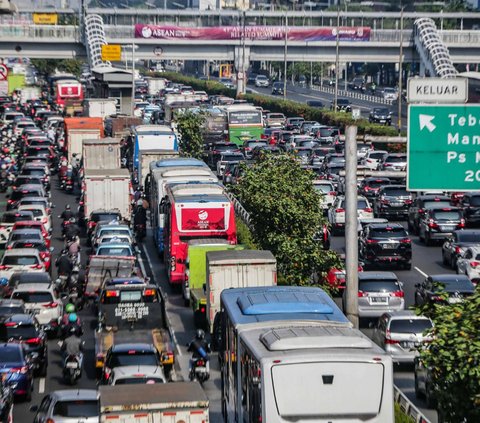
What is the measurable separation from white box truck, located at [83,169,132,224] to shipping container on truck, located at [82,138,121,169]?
387 inches

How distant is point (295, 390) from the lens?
17.7 metres

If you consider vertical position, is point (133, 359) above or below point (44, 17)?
below

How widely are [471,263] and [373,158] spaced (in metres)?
26.6

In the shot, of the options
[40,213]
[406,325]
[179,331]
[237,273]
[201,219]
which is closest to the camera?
[406,325]

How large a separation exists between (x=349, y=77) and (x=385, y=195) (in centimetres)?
13802

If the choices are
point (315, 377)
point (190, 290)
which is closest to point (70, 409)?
point (315, 377)

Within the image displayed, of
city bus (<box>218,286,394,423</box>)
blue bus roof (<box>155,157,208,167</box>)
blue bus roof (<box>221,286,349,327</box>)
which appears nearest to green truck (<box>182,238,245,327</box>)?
blue bus roof (<box>155,157,208,167</box>)

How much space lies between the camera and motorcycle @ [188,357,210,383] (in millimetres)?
29609

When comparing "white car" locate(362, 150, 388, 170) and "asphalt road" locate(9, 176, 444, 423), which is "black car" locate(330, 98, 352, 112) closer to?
"white car" locate(362, 150, 388, 170)

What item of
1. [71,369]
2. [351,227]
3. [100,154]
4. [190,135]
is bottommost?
[71,369]

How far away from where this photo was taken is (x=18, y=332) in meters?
31.1

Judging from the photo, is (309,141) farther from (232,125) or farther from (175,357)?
(175,357)

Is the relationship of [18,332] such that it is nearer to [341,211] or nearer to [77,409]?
[77,409]

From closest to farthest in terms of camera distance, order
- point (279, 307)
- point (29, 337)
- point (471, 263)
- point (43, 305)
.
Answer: point (279, 307)
point (29, 337)
point (43, 305)
point (471, 263)
